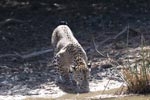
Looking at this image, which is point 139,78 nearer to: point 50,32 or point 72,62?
point 72,62

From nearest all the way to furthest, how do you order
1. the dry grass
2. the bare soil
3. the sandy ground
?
the dry grass
the sandy ground
the bare soil

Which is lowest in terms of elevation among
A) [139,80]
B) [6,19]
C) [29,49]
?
[139,80]

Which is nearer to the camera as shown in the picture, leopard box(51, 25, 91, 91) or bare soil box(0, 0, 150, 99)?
leopard box(51, 25, 91, 91)

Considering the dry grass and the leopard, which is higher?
the leopard

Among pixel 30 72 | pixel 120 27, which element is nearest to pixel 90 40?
pixel 120 27

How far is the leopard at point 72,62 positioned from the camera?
8094 mm

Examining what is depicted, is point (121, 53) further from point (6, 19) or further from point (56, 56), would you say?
point (6, 19)

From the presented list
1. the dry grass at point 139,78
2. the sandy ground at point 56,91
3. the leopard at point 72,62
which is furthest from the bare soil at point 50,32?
the dry grass at point 139,78

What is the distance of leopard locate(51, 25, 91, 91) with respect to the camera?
8094mm

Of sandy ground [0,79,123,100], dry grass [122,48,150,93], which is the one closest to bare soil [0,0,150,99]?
sandy ground [0,79,123,100]

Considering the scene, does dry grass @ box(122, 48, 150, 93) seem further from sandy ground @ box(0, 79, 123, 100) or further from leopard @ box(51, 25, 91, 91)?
leopard @ box(51, 25, 91, 91)

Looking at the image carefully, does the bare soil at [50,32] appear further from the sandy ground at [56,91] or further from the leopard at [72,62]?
the leopard at [72,62]

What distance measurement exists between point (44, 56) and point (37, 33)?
1.79 metres

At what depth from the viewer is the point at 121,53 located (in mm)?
10062
